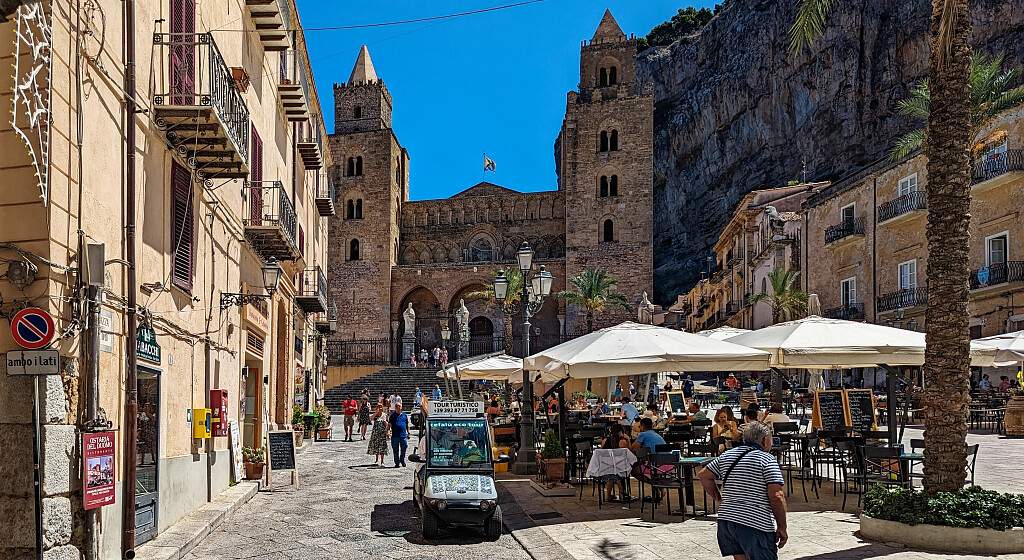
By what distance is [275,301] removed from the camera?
20.6 meters

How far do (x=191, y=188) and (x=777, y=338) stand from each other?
8.11m

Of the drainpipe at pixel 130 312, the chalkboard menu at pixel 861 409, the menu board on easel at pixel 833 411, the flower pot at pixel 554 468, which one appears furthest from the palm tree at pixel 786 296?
the drainpipe at pixel 130 312

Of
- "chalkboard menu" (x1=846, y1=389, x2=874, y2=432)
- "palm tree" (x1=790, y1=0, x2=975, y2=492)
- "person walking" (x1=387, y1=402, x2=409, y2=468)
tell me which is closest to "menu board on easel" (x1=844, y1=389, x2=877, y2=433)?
"chalkboard menu" (x1=846, y1=389, x2=874, y2=432)

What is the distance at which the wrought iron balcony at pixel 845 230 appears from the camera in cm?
3544

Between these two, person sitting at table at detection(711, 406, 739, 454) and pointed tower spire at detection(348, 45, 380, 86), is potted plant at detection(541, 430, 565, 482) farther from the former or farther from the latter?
pointed tower spire at detection(348, 45, 380, 86)

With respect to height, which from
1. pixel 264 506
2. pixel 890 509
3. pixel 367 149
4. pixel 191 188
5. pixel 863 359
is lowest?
pixel 264 506

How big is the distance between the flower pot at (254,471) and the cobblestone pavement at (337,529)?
0.55 metres

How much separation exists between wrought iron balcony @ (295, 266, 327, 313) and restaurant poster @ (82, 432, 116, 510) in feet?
57.1

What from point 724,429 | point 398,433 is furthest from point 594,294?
point 724,429

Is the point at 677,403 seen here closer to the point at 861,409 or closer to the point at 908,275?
the point at 861,409

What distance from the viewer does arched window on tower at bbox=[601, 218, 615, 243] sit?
59000 millimetres

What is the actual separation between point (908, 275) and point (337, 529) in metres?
27.2

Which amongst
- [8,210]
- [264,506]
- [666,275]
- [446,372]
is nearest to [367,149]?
[666,275]

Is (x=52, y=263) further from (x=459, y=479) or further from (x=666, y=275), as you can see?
(x=666, y=275)
